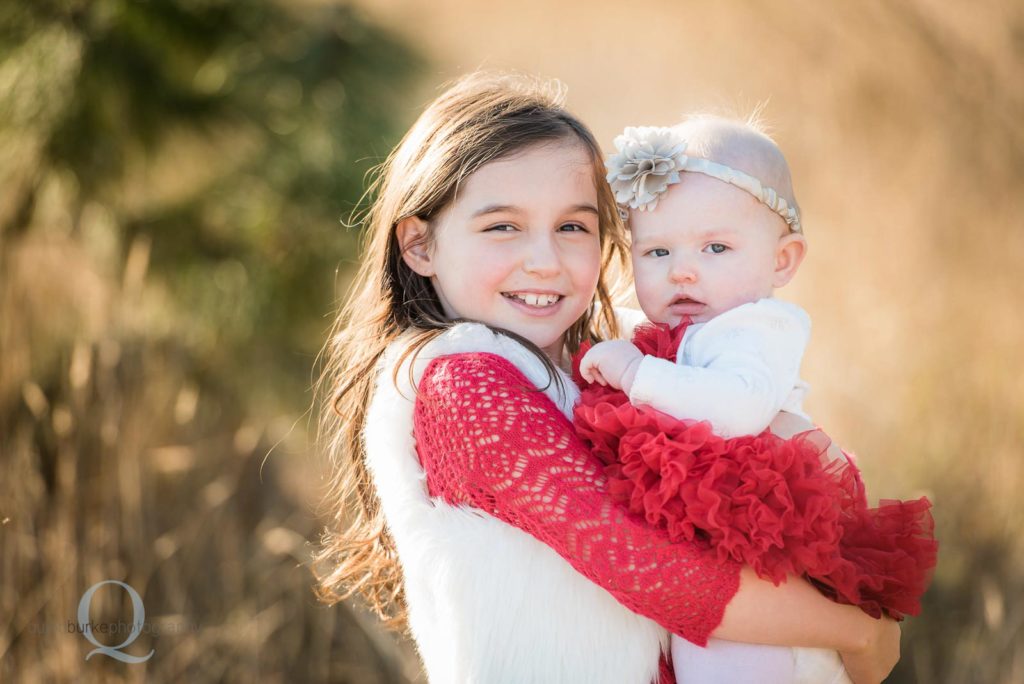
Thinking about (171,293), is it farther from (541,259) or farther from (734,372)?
(734,372)

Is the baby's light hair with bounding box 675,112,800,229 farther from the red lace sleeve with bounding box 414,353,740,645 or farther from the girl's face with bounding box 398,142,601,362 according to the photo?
the red lace sleeve with bounding box 414,353,740,645

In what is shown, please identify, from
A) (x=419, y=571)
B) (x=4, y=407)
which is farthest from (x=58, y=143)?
(x=419, y=571)

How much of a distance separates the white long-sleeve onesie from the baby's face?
8 cm

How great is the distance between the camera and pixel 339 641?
355 centimetres

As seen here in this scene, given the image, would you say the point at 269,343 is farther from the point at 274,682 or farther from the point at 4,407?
the point at 274,682

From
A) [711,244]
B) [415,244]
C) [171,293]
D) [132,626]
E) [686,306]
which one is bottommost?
[132,626]

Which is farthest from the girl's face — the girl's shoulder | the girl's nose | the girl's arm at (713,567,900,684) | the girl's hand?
the girl's hand

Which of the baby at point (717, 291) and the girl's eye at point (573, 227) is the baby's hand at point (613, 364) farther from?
the girl's eye at point (573, 227)

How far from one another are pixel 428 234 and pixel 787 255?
26.6 inches

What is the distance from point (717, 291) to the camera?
1628mm

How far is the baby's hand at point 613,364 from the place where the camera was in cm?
152

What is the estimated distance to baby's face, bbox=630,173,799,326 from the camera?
1.62m

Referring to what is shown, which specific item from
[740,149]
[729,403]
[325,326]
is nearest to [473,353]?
[729,403]

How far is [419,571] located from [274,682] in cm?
193
